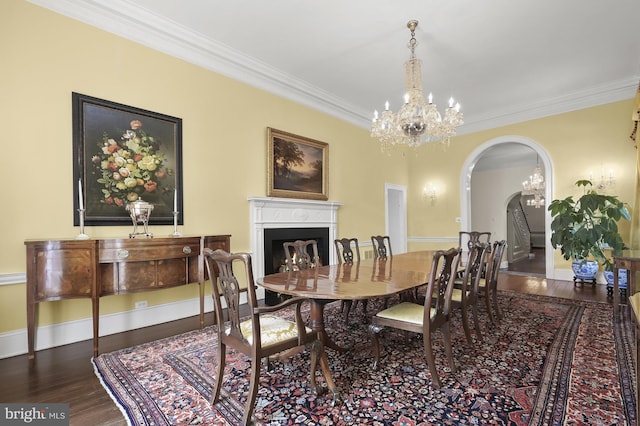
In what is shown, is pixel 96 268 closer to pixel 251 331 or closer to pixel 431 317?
pixel 251 331

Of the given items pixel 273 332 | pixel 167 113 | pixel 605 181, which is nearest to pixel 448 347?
pixel 273 332

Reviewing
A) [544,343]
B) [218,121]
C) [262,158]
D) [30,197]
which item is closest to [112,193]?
[30,197]

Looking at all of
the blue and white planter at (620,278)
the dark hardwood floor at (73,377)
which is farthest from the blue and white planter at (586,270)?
the dark hardwood floor at (73,377)

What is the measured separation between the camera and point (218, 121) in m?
4.09

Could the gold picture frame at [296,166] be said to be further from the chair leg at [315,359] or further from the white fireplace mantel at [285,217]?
the chair leg at [315,359]

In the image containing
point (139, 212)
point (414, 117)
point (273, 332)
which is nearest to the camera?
point (273, 332)

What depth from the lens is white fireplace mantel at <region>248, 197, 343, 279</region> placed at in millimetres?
4418

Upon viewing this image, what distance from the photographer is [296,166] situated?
16.7ft

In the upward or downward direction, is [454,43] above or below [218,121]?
above

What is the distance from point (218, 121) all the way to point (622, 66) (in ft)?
19.7

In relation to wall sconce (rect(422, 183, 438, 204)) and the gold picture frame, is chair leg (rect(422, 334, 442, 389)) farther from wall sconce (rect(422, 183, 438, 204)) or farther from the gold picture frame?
wall sconce (rect(422, 183, 438, 204))

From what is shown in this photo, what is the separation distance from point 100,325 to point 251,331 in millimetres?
2195

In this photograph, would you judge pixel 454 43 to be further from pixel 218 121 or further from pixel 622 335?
pixel 622 335

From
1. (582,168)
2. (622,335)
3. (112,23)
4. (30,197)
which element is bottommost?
(622,335)
